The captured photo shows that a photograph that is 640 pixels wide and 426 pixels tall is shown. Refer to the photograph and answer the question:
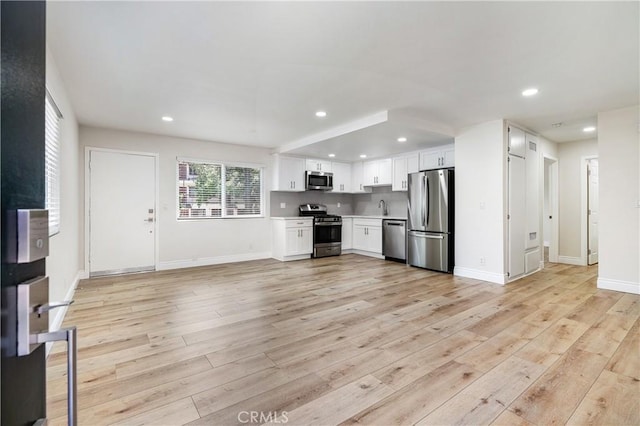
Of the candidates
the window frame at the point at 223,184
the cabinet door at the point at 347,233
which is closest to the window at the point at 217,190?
the window frame at the point at 223,184

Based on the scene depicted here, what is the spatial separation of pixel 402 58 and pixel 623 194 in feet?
12.2

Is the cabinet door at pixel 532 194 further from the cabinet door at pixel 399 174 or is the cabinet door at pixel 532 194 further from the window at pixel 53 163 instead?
the window at pixel 53 163

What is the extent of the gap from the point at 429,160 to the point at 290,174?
2906 millimetres

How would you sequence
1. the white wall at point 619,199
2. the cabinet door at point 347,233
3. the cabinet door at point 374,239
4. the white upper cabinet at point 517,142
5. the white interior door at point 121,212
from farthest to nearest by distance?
1. the cabinet door at point 347,233
2. the cabinet door at point 374,239
3. the white interior door at point 121,212
4. the white upper cabinet at point 517,142
5. the white wall at point 619,199

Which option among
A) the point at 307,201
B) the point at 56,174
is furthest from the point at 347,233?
the point at 56,174

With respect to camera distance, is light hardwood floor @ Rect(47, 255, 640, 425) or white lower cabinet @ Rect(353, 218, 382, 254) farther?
white lower cabinet @ Rect(353, 218, 382, 254)

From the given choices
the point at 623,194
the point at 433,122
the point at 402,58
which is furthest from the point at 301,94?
the point at 623,194

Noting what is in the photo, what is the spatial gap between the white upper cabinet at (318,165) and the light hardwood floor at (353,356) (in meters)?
3.49

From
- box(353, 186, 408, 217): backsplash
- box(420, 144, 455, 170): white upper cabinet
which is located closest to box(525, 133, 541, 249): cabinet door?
box(420, 144, 455, 170): white upper cabinet

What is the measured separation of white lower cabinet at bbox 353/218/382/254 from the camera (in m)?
6.78

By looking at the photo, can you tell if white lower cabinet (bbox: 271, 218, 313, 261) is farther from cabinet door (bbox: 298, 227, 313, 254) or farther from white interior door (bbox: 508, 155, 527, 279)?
white interior door (bbox: 508, 155, 527, 279)

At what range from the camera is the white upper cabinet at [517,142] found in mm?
4637

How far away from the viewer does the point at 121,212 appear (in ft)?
16.9

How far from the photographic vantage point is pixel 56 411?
1733mm
